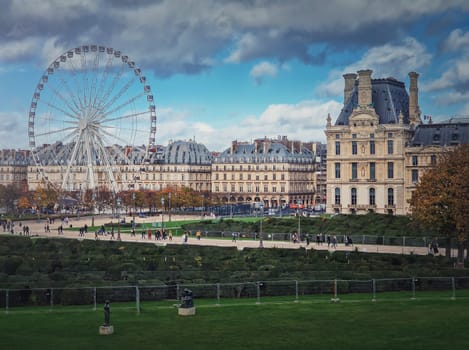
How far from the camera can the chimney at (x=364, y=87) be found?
11062 centimetres

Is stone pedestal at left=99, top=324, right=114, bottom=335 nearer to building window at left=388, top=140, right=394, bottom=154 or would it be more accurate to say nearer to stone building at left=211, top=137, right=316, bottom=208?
building window at left=388, top=140, right=394, bottom=154

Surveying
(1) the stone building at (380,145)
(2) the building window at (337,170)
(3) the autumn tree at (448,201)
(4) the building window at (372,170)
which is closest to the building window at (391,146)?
(1) the stone building at (380,145)

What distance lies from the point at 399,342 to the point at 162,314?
1074cm

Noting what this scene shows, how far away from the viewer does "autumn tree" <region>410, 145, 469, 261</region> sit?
54531mm

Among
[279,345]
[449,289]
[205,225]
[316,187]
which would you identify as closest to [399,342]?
[279,345]

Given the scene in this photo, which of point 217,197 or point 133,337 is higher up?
point 217,197

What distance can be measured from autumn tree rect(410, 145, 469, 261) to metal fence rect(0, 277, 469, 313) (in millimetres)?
13783

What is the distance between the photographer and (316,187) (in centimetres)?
16838

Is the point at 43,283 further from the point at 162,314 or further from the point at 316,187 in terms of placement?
the point at 316,187

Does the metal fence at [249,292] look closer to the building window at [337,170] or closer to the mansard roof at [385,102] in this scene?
the building window at [337,170]

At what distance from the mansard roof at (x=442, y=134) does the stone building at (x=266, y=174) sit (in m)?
51.9

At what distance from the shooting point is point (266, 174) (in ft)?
527

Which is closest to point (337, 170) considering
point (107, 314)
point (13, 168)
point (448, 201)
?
point (448, 201)

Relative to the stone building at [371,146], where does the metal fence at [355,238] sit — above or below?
below
